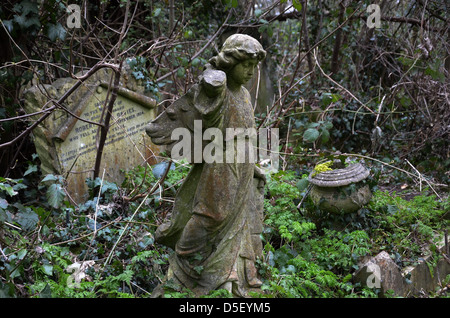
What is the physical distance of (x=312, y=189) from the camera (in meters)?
4.86

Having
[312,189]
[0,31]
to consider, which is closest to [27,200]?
[0,31]

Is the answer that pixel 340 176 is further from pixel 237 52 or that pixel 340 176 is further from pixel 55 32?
pixel 55 32

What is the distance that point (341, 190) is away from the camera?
4684mm

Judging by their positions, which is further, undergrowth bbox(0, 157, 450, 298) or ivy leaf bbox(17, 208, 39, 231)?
ivy leaf bbox(17, 208, 39, 231)

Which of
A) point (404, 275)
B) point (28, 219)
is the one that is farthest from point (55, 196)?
point (404, 275)

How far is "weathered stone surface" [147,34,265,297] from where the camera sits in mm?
2984

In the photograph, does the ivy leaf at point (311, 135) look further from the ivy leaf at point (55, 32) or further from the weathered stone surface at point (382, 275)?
the ivy leaf at point (55, 32)

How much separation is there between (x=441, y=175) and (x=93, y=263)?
4.73 metres

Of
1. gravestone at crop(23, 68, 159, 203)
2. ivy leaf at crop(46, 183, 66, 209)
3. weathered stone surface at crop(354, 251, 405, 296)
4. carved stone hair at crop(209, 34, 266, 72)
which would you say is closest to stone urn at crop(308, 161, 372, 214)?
weathered stone surface at crop(354, 251, 405, 296)

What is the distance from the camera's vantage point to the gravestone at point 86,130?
541 centimetres

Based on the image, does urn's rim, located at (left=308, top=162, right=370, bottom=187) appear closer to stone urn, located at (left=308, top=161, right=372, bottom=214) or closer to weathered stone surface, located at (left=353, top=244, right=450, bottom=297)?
stone urn, located at (left=308, top=161, right=372, bottom=214)

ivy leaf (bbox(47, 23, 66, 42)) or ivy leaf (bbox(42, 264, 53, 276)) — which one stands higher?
ivy leaf (bbox(47, 23, 66, 42))
